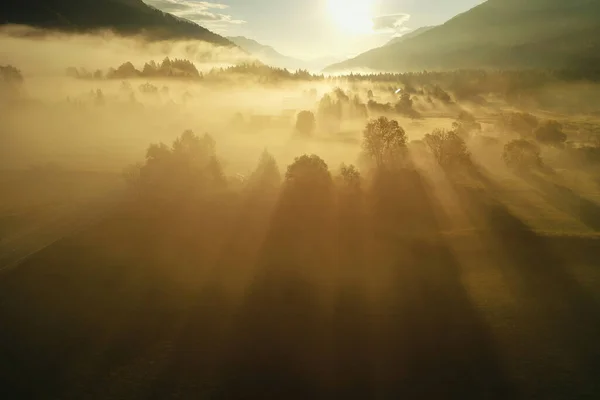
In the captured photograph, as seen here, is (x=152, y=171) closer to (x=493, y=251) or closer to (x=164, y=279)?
(x=164, y=279)

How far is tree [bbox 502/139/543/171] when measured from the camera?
461 feet

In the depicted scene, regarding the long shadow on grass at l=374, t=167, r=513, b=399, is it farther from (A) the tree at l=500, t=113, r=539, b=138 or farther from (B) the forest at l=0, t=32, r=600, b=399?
(A) the tree at l=500, t=113, r=539, b=138

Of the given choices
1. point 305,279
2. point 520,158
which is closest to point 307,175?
point 305,279

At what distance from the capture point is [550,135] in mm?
173500

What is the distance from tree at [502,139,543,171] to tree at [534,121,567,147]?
1315 inches

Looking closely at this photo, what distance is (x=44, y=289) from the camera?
76250 mm

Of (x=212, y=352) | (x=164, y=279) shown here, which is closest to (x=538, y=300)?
(x=212, y=352)

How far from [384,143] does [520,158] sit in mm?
44805

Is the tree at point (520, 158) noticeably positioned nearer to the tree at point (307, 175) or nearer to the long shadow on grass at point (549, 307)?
the long shadow on grass at point (549, 307)

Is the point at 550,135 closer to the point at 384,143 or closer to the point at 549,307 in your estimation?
the point at 384,143

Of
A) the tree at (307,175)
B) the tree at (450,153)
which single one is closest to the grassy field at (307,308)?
the tree at (307,175)

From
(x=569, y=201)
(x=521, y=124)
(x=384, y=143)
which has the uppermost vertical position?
(x=384, y=143)

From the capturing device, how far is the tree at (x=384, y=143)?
452ft

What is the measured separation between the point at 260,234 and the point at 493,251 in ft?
160
